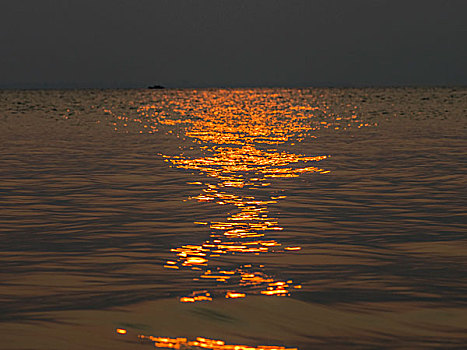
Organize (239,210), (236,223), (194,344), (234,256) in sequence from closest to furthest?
(194,344), (234,256), (236,223), (239,210)

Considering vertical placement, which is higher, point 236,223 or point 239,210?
point 239,210

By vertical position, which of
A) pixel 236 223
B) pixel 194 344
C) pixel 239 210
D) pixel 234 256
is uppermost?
pixel 239 210

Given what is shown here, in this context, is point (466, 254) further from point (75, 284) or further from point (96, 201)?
point (96, 201)

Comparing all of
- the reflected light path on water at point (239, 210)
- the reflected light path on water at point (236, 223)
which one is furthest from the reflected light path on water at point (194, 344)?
the reflected light path on water at point (239, 210)

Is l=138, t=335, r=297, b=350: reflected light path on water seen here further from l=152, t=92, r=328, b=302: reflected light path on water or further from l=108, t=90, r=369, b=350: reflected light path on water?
l=152, t=92, r=328, b=302: reflected light path on water

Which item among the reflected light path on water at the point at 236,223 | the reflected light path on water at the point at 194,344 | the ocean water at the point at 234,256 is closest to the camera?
the reflected light path on water at the point at 194,344

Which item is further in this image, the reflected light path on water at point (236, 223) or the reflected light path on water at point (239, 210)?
the reflected light path on water at point (239, 210)

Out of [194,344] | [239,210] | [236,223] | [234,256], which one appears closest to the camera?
[194,344]

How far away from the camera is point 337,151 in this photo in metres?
26.3

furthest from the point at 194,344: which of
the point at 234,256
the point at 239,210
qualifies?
the point at 239,210

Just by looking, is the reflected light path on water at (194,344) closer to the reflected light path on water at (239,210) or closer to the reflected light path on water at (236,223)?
the reflected light path on water at (236,223)

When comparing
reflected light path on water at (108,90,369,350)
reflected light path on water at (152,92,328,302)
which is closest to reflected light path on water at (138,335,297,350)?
reflected light path on water at (108,90,369,350)

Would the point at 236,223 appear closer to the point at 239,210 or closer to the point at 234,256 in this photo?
the point at 239,210

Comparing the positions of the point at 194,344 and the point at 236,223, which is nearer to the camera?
the point at 194,344
